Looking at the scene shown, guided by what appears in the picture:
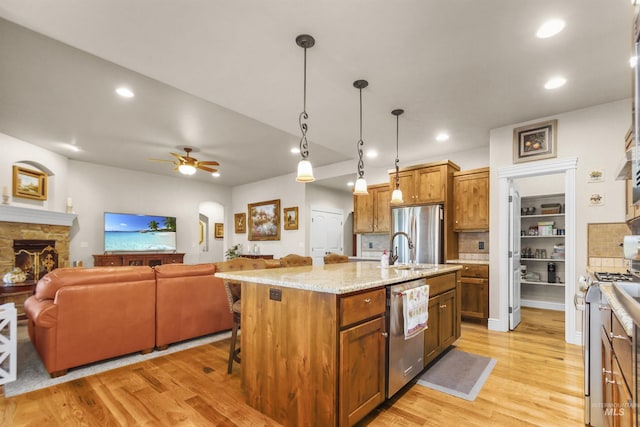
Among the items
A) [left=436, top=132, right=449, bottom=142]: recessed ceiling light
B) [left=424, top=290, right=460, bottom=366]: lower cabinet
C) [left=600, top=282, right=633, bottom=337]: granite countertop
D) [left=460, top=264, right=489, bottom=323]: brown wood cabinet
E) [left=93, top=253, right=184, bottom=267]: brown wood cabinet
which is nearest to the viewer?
[left=600, top=282, right=633, bottom=337]: granite countertop

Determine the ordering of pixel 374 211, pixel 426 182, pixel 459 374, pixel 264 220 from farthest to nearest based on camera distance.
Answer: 1. pixel 264 220
2. pixel 374 211
3. pixel 426 182
4. pixel 459 374

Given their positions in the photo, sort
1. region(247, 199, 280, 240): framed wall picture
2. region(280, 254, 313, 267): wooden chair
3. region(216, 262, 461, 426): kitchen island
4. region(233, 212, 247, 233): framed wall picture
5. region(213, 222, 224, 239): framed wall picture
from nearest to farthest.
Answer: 1. region(216, 262, 461, 426): kitchen island
2. region(280, 254, 313, 267): wooden chair
3. region(247, 199, 280, 240): framed wall picture
4. region(233, 212, 247, 233): framed wall picture
5. region(213, 222, 224, 239): framed wall picture

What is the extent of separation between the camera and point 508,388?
95.2 inches

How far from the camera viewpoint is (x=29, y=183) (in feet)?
17.0

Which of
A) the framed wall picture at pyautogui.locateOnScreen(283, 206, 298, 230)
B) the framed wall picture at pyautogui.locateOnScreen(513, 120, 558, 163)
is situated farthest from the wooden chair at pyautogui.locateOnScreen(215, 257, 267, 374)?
the framed wall picture at pyautogui.locateOnScreen(283, 206, 298, 230)

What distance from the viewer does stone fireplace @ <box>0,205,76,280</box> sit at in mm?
4625

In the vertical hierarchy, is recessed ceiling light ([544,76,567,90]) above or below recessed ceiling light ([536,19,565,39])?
below

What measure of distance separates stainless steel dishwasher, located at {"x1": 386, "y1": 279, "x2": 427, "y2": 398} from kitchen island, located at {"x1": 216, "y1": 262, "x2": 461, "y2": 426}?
58mm

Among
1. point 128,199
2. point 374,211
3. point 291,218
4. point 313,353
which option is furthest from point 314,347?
point 128,199

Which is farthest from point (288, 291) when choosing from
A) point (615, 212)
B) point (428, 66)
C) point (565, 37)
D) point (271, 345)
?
point (615, 212)

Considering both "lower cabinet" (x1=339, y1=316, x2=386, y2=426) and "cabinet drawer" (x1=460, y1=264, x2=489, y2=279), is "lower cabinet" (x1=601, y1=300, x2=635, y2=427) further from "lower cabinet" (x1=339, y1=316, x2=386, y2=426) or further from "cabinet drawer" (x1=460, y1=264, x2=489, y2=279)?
"cabinet drawer" (x1=460, y1=264, x2=489, y2=279)

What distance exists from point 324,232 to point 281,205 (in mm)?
1309

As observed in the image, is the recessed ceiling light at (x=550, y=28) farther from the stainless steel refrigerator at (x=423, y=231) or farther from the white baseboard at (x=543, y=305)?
the white baseboard at (x=543, y=305)

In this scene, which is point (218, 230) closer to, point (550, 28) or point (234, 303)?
point (234, 303)
